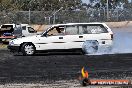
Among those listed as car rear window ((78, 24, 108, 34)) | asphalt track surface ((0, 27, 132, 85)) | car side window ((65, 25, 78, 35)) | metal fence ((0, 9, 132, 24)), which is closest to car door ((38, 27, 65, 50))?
car side window ((65, 25, 78, 35))

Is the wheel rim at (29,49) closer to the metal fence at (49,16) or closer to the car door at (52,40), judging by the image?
the car door at (52,40)

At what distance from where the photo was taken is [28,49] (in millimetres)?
22375

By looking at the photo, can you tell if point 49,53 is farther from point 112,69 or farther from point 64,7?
point 64,7

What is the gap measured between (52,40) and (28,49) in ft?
4.55

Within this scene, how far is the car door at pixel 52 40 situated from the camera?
21.8 meters

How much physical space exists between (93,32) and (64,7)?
48336 mm

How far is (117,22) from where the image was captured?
51.8 metres

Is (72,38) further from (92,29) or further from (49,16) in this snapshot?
(49,16)

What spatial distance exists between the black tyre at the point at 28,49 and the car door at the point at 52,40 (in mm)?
493

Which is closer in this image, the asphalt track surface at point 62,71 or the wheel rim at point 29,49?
the asphalt track surface at point 62,71

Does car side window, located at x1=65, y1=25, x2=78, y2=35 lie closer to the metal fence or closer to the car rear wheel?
the car rear wheel

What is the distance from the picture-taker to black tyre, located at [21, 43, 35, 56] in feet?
73.1

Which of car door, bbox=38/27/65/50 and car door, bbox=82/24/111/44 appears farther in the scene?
car door, bbox=82/24/111/44

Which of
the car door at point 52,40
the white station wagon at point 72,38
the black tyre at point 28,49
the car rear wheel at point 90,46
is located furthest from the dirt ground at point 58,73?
the black tyre at point 28,49
